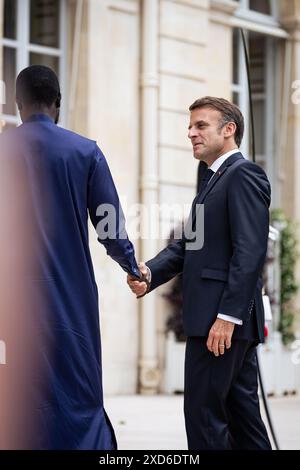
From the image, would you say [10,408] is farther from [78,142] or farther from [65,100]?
[65,100]

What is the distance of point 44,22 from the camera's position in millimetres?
10383

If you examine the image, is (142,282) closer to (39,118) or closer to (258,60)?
(39,118)

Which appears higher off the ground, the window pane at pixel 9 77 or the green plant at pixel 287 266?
the window pane at pixel 9 77

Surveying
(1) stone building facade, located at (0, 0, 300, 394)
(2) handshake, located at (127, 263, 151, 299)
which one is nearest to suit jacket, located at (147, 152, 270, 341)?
(2) handshake, located at (127, 263, 151, 299)

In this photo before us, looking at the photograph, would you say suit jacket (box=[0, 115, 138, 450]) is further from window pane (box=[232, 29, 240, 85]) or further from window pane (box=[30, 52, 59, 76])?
window pane (box=[232, 29, 240, 85])

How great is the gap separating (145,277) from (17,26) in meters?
5.58

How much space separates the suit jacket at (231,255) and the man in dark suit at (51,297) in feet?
1.57

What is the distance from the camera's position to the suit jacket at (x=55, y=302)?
4234 mm

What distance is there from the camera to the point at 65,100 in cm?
1044

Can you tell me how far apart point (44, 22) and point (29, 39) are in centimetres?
25

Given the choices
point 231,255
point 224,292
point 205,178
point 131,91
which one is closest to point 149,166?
point 131,91

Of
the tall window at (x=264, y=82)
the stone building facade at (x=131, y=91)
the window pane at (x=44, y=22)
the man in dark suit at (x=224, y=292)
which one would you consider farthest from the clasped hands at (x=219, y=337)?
the tall window at (x=264, y=82)

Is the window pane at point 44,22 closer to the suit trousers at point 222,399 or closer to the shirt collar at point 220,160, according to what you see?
the shirt collar at point 220,160

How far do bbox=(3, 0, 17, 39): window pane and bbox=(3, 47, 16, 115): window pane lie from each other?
0.43 ft
